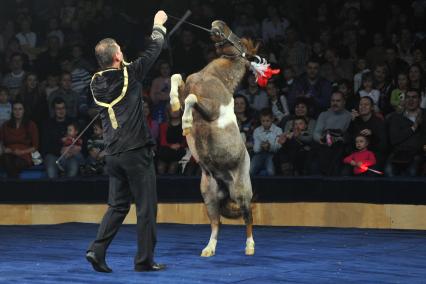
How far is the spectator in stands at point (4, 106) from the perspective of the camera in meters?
13.7

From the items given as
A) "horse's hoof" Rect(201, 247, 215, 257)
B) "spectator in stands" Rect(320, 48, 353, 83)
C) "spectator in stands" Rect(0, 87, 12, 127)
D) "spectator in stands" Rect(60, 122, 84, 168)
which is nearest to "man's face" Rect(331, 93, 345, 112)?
"spectator in stands" Rect(320, 48, 353, 83)

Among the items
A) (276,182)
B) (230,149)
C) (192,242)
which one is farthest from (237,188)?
(276,182)

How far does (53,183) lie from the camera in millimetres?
12008

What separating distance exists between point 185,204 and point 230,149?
10.2ft

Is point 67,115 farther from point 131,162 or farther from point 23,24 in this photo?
point 131,162

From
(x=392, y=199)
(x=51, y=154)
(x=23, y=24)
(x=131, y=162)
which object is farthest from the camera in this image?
(x=23, y=24)

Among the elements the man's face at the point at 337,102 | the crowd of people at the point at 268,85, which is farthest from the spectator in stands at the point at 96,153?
the man's face at the point at 337,102

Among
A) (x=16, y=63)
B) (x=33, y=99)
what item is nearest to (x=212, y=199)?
(x=33, y=99)

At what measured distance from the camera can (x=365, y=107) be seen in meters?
12.0

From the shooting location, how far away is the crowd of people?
12086 millimetres

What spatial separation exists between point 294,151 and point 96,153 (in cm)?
260

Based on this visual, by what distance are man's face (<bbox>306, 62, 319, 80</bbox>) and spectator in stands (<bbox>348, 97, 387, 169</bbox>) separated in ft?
4.45

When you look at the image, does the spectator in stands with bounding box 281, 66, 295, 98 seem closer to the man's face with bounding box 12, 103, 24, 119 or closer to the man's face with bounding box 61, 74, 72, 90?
the man's face with bounding box 61, 74, 72, 90

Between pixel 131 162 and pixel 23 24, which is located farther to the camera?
pixel 23 24
